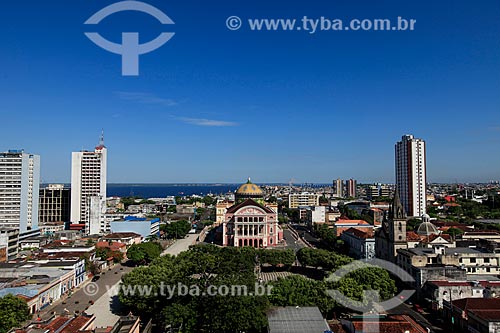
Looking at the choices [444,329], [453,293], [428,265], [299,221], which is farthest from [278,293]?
[299,221]

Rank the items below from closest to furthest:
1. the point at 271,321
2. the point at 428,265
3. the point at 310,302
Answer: the point at 271,321 → the point at 310,302 → the point at 428,265

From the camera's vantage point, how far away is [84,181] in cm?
8056

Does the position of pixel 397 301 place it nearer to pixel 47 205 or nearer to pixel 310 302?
pixel 310 302

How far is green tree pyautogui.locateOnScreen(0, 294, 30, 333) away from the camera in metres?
25.3

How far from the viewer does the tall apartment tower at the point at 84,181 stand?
80.4 metres

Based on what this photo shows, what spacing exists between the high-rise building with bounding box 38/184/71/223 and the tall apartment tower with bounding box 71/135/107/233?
361 cm

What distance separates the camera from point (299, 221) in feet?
346

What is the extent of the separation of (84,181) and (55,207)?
9348mm

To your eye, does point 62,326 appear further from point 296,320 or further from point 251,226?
point 251,226

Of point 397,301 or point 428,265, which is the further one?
point 428,265

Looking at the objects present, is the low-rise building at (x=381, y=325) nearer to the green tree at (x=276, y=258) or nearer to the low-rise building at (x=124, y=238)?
the green tree at (x=276, y=258)

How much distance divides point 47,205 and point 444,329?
3089 inches

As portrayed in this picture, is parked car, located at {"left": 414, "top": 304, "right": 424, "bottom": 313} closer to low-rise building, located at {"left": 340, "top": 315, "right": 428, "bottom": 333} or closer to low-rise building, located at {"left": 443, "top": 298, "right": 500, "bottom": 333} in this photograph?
low-rise building, located at {"left": 443, "top": 298, "right": 500, "bottom": 333}

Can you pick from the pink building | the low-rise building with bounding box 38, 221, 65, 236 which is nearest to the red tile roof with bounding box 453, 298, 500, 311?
the pink building
